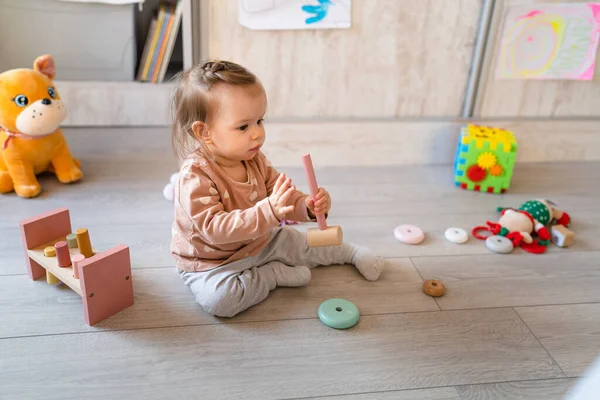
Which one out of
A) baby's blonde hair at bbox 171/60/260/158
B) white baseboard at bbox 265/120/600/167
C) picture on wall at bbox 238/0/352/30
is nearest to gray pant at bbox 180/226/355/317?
baby's blonde hair at bbox 171/60/260/158

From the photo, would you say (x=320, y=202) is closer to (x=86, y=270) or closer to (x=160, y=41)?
(x=86, y=270)

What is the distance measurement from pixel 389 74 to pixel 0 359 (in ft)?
3.88

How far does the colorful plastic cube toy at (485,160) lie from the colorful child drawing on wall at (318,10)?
0.50 meters

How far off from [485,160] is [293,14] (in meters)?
0.65

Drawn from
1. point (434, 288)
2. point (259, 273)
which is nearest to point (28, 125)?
point (259, 273)

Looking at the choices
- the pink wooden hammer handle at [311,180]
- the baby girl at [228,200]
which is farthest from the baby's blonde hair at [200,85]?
the pink wooden hammer handle at [311,180]

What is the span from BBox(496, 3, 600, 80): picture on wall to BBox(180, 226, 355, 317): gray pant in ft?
2.75

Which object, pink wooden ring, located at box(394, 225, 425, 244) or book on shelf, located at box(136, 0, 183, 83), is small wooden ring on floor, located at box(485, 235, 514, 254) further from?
book on shelf, located at box(136, 0, 183, 83)

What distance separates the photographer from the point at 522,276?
3.67 ft

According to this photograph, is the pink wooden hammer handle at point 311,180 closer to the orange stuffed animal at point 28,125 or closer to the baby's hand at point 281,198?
the baby's hand at point 281,198

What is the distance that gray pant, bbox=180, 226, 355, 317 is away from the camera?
945 mm

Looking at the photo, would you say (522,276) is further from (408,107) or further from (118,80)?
(118,80)

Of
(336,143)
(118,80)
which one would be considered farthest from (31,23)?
(336,143)

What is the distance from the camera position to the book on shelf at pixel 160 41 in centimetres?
150
